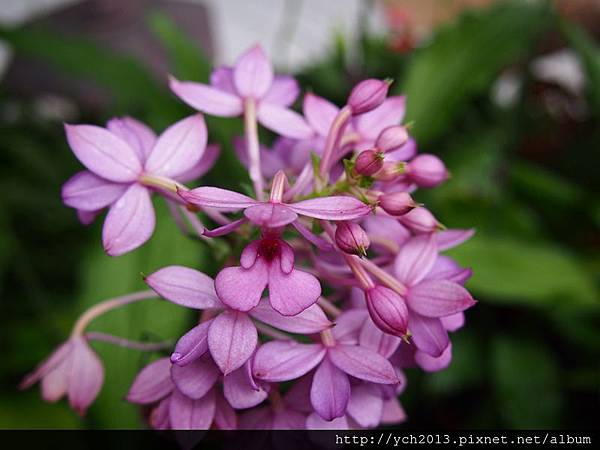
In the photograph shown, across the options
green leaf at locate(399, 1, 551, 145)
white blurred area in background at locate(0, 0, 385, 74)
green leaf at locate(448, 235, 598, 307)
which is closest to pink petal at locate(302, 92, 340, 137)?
green leaf at locate(448, 235, 598, 307)

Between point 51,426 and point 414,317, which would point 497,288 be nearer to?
point 414,317

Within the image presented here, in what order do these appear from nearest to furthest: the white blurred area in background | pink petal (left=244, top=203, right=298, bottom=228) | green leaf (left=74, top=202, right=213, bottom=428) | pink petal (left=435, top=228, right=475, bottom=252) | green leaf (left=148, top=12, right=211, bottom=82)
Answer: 1. pink petal (left=244, top=203, right=298, bottom=228)
2. pink petal (left=435, top=228, right=475, bottom=252)
3. green leaf (left=74, top=202, right=213, bottom=428)
4. green leaf (left=148, top=12, right=211, bottom=82)
5. the white blurred area in background

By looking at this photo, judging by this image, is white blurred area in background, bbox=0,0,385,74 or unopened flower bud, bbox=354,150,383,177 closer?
unopened flower bud, bbox=354,150,383,177

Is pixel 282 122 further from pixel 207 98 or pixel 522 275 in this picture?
pixel 522 275

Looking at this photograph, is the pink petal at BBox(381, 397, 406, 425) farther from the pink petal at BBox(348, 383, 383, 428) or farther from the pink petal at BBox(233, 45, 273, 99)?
the pink petal at BBox(233, 45, 273, 99)

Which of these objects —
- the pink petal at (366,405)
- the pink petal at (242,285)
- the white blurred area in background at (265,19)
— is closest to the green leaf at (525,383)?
the pink petal at (366,405)

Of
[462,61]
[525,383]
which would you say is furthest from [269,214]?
[462,61]

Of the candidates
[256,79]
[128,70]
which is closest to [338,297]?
[256,79]
